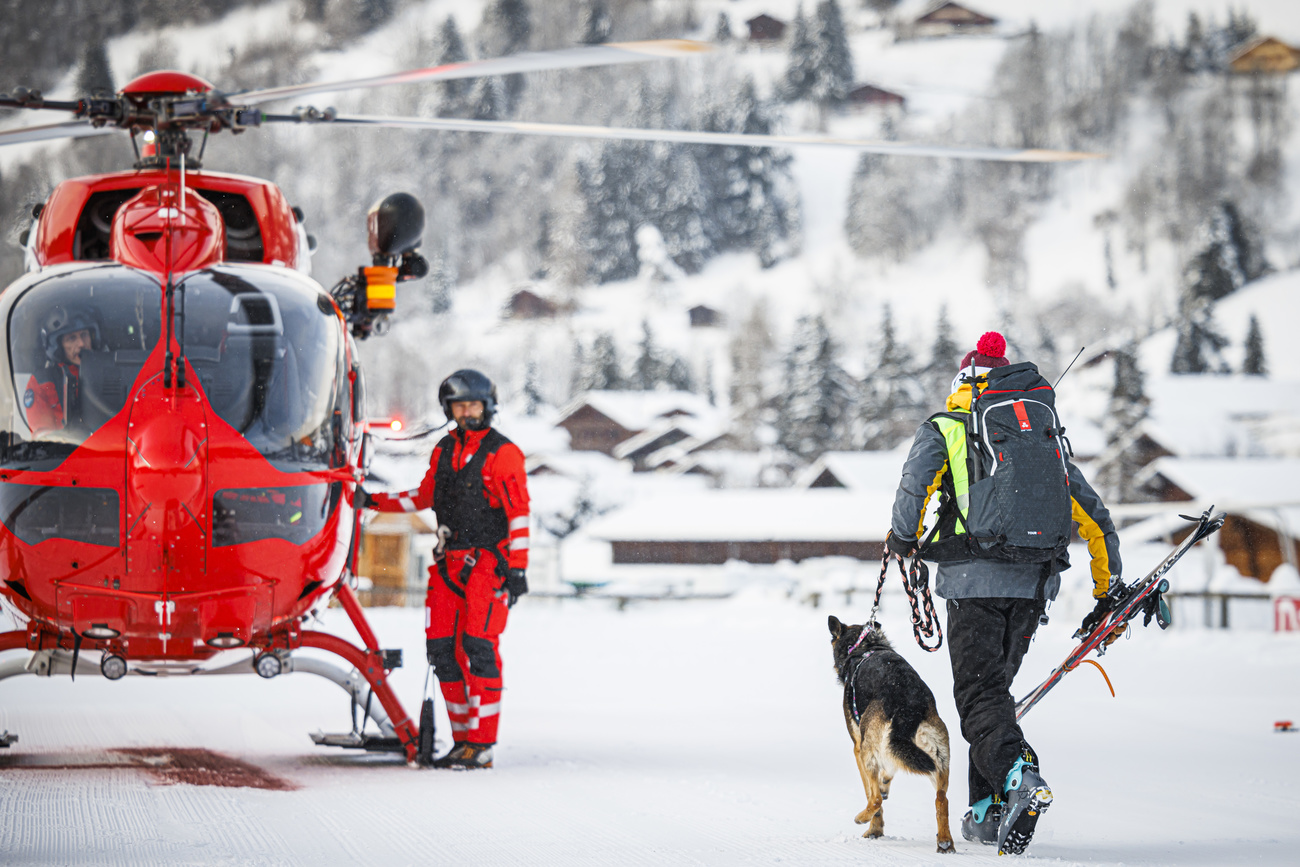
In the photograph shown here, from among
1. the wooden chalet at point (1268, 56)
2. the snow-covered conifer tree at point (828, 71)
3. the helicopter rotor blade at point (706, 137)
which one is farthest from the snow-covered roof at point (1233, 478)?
the snow-covered conifer tree at point (828, 71)

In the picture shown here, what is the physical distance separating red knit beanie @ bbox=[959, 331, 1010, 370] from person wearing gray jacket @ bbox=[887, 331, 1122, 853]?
2.6 inches

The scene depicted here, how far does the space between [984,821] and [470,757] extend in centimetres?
269

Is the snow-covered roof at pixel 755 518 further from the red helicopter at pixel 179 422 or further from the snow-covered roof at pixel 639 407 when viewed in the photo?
the snow-covered roof at pixel 639 407

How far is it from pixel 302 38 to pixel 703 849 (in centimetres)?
20898

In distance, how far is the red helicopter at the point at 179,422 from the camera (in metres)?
5.66

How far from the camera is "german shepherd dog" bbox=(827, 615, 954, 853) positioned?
461cm

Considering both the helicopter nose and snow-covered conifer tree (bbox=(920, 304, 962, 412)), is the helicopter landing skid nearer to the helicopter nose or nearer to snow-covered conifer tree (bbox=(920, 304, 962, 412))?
the helicopter nose

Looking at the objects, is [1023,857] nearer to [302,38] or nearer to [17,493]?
[17,493]

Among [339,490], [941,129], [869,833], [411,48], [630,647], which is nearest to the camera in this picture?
[869,833]

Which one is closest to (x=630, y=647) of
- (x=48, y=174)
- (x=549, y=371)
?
(x=48, y=174)

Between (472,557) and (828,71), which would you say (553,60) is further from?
(828,71)

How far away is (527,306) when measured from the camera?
146 meters

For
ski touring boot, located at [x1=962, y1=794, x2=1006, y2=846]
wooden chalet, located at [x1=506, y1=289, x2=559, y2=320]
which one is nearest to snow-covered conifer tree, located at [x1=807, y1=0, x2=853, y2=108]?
wooden chalet, located at [x1=506, y1=289, x2=559, y2=320]

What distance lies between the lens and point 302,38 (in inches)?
7859
